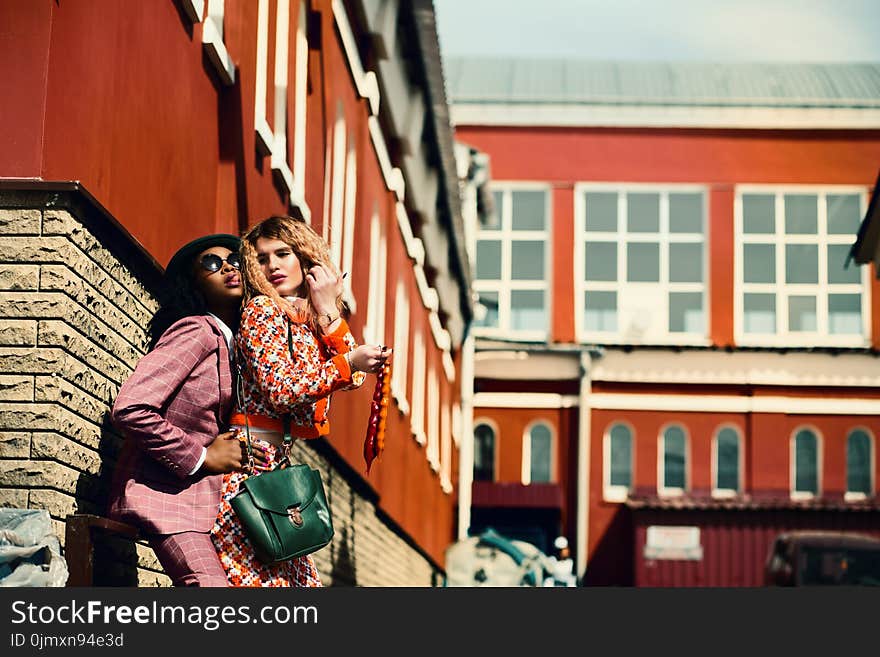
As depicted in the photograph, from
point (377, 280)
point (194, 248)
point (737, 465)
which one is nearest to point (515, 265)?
point (737, 465)

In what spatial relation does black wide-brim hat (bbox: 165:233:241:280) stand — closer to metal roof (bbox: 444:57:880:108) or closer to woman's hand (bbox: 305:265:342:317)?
woman's hand (bbox: 305:265:342:317)

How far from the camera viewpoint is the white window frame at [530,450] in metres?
34.0

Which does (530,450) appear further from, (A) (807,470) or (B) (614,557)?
(A) (807,470)

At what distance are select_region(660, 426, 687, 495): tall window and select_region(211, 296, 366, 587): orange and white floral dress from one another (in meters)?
28.8

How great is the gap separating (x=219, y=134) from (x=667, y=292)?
89.1ft

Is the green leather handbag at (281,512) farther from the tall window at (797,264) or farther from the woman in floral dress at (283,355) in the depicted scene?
the tall window at (797,264)

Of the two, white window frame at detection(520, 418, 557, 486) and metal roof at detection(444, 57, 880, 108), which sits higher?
metal roof at detection(444, 57, 880, 108)

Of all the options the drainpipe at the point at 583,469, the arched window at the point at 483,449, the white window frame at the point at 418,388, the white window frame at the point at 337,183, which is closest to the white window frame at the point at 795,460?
the drainpipe at the point at 583,469

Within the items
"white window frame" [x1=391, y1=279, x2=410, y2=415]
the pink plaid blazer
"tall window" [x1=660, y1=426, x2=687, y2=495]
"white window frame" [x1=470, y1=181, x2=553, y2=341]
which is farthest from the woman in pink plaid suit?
"white window frame" [x1=470, y1=181, x2=553, y2=341]

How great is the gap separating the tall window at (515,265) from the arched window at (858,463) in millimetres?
6214

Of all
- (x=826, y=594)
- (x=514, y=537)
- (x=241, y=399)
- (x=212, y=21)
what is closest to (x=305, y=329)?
(x=241, y=399)

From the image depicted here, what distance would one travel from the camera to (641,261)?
36469 millimetres

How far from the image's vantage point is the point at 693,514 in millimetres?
32625

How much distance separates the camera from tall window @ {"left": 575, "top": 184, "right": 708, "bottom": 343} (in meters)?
35.8
